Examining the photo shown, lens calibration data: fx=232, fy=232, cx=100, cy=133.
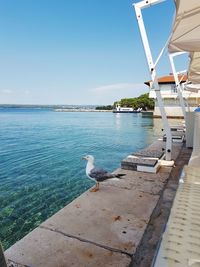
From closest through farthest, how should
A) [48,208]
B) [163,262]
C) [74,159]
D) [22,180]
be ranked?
[163,262], [48,208], [22,180], [74,159]

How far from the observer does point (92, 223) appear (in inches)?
111

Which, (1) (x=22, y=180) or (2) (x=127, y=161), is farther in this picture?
(1) (x=22, y=180)

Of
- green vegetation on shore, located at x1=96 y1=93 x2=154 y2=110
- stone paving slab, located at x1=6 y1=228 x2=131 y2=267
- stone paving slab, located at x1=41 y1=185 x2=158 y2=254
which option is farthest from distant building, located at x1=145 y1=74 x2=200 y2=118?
stone paving slab, located at x1=6 y1=228 x2=131 y2=267

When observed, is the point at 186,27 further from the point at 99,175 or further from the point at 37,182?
the point at 37,182

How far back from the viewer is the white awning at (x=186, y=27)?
2.20 metres

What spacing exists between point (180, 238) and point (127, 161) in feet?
12.5

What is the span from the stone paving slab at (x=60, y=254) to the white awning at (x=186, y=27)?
2441 millimetres

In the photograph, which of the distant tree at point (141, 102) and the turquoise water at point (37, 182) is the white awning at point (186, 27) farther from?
the distant tree at point (141, 102)

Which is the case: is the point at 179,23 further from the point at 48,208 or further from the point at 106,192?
the point at 48,208

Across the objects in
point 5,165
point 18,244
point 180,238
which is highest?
point 180,238

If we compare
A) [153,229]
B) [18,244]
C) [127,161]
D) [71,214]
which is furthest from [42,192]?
[153,229]

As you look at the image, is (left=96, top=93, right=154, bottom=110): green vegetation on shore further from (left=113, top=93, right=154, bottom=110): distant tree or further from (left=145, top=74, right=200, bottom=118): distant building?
(left=145, top=74, right=200, bottom=118): distant building

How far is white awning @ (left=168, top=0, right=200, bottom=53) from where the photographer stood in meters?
2.20

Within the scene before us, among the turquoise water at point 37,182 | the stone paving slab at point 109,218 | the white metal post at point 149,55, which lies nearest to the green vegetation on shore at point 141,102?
the turquoise water at point 37,182
